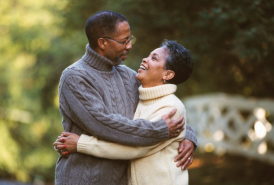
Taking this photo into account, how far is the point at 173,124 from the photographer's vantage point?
2586 mm

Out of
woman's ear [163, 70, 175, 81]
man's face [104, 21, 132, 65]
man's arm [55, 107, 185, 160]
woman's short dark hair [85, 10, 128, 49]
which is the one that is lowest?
man's arm [55, 107, 185, 160]

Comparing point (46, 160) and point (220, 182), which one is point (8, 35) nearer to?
point (46, 160)

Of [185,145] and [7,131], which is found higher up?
[185,145]

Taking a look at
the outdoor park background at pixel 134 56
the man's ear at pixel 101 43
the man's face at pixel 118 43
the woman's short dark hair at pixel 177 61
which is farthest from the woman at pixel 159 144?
the outdoor park background at pixel 134 56

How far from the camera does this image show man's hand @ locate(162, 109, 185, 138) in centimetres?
258

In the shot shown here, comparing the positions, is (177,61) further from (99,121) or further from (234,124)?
(234,124)

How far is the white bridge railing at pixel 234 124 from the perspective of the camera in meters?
7.00

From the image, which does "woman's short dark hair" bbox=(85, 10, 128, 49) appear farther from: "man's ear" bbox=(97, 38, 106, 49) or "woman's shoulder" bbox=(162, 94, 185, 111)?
"woman's shoulder" bbox=(162, 94, 185, 111)

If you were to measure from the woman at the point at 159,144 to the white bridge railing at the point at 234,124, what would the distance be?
4.43 metres

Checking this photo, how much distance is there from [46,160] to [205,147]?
4601mm

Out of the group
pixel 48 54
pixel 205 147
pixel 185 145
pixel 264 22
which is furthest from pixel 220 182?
pixel 48 54

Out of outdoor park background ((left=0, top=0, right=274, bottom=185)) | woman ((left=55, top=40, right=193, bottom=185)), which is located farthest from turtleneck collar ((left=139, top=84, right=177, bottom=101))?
outdoor park background ((left=0, top=0, right=274, bottom=185))

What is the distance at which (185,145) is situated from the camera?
2.77m

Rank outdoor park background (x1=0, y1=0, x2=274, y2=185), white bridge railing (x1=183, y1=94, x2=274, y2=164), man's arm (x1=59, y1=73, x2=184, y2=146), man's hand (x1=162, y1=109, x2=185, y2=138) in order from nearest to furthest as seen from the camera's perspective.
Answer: man's arm (x1=59, y1=73, x2=184, y2=146), man's hand (x1=162, y1=109, x2=185, y2=138), outdoor park background (x1=0, y1=0, x2=274, y2=185), white bridge railing (x1=183, y1=94, x2=274, y2=164)
